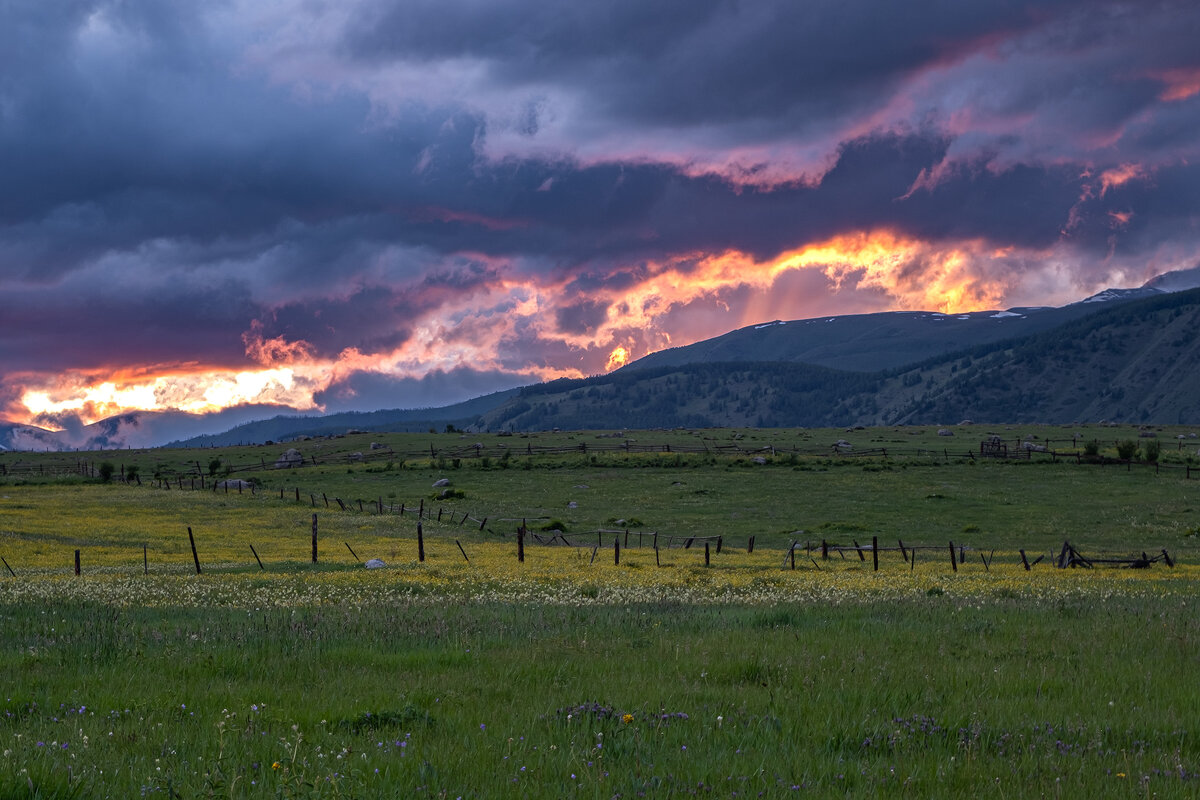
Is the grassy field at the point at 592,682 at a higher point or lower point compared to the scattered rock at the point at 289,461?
lower

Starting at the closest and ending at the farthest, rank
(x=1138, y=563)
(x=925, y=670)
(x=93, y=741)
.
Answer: (x=93, y=741) < (x=925, y=670) < (x=1138, y=563)

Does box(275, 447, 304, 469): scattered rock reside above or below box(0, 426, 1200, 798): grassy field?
above

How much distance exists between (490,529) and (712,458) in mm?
55772

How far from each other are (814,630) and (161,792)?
1222cm

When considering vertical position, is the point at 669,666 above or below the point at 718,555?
above

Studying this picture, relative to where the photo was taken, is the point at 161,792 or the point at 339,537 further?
the point at 339,537

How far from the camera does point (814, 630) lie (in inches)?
656

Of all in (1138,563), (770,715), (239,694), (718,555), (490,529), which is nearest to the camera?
(770,715)

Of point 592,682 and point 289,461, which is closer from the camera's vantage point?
point 592,682

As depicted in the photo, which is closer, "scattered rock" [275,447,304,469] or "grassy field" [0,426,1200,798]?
"grassy field" [0,426,1200,798]

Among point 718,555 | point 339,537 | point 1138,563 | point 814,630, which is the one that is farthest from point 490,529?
point 814,630

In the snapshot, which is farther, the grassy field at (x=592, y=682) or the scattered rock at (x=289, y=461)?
the scattered rock at (x=289, y=461)

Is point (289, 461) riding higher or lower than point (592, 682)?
higher

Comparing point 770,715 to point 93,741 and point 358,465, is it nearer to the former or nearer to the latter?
point 93,741
